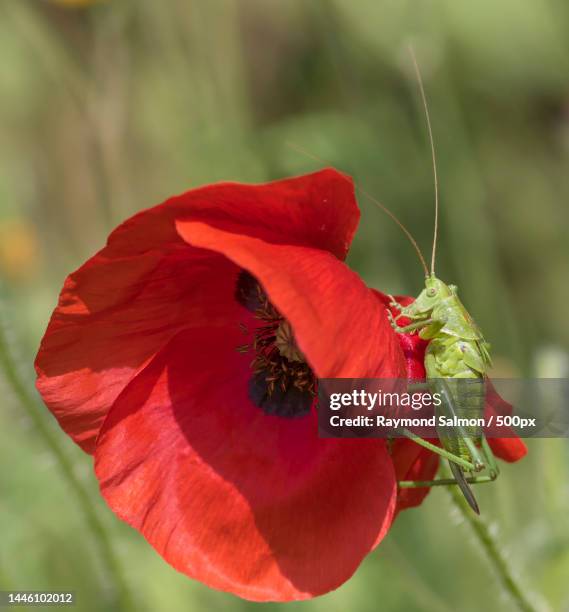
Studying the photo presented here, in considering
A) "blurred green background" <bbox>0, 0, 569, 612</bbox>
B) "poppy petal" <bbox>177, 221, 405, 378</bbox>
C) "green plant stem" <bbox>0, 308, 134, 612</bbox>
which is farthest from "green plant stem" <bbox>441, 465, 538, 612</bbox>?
"green plant stem" <bbox>0, 308, 134, 612</bbox>

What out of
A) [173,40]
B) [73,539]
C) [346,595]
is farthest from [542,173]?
[73,539]

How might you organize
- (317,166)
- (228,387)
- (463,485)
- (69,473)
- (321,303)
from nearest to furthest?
1. (321,303)
2. (463,485)
3. (228,387)
4. (69,473)
5. (317,166)

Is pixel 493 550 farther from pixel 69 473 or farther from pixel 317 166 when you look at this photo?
pixel 317 166

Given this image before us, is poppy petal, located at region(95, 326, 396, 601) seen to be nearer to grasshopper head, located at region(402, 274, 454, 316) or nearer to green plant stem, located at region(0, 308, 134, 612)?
grasshopper head, located at region(402, 274, 454, 316)

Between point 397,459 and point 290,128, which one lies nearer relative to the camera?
point 397,459

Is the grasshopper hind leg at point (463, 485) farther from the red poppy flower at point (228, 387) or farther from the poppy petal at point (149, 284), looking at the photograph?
the poppy petal at point (149, 284)

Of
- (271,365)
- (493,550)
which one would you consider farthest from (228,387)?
Result: (493,550)

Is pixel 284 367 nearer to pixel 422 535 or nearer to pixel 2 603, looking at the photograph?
pixel 2 603

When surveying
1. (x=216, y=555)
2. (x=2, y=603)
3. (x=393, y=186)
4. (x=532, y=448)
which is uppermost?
(x=216, y=555)
